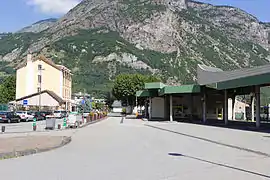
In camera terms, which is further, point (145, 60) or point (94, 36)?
point (94, 36)

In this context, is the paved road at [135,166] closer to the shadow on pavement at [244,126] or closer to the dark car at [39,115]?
the shadow on pavement at [244,126]

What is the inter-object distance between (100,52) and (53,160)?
15189cm

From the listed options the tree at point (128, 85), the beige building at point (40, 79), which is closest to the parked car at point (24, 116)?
the beige building at point (40, 79)

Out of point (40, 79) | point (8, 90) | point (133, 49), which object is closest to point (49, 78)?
point (40, 79)

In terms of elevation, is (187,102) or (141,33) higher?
(141,33)

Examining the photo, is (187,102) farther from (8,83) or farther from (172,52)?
(172,52)

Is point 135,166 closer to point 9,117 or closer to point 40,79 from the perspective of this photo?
point 9,117

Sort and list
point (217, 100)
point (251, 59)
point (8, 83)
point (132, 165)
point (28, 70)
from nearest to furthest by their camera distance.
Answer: point (132, 165) → point (217, 100) → point (28, 70) → point (8, 83) → point (251, 59)

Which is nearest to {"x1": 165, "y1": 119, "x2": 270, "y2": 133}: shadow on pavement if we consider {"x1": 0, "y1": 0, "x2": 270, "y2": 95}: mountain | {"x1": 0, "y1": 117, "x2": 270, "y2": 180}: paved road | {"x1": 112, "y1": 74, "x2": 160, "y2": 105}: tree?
{"x1": 0, "y1": 117, "x2": 270, "y2": 180}: paved road

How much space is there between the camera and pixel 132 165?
40.5 feet

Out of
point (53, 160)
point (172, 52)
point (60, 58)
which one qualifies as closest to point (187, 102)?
point (53, 160)

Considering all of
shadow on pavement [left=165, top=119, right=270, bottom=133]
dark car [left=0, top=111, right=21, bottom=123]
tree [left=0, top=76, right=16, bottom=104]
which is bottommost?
shadow on pavement [left=165, top=119, right=270, bottom=133]

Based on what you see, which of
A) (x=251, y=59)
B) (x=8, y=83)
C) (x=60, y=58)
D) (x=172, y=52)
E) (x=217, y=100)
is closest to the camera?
(x=217, y=100)

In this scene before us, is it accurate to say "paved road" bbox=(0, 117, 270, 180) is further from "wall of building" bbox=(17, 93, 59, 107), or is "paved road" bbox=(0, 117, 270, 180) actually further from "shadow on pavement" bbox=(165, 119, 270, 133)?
"wall of building" bbox=(17, 93, 59, 107)
